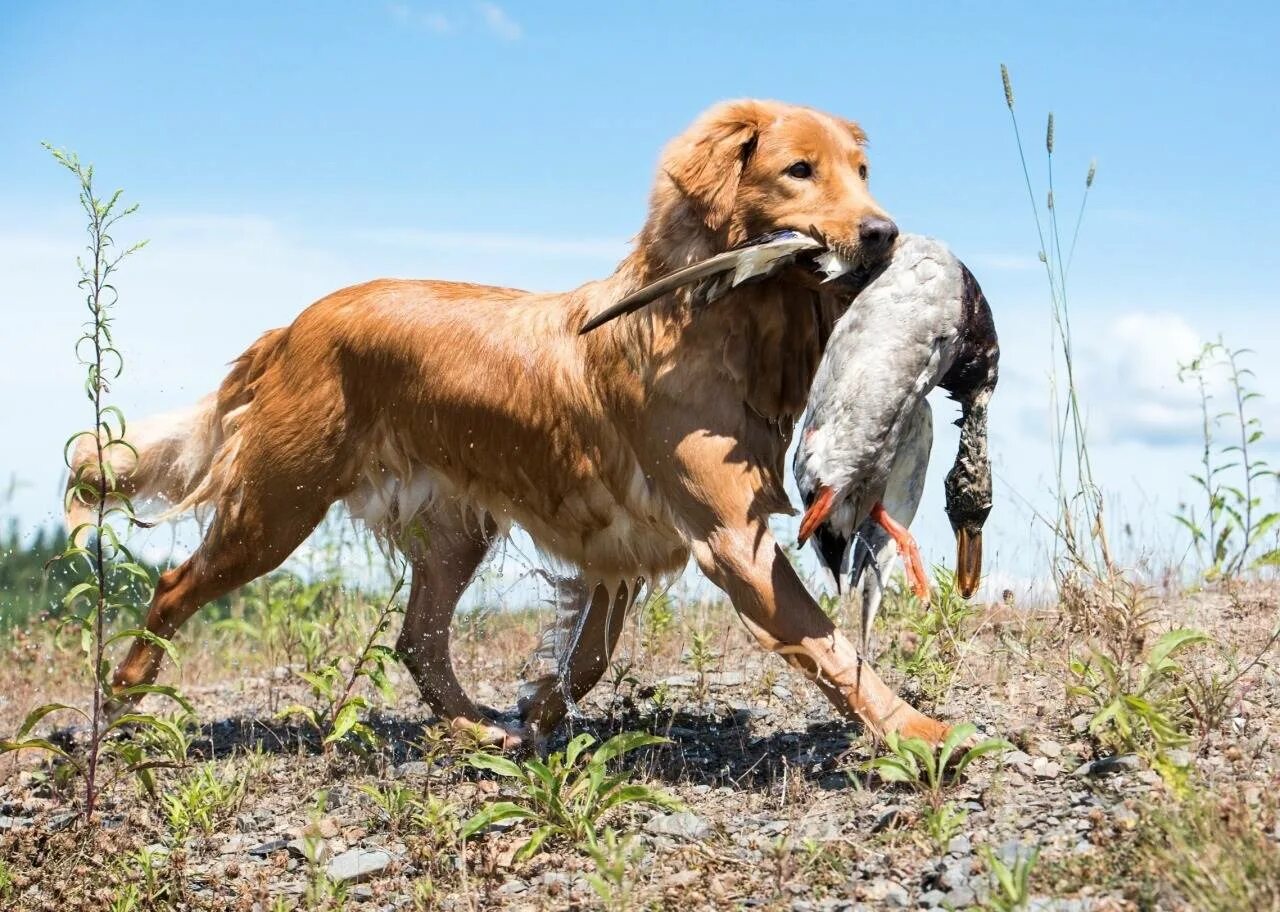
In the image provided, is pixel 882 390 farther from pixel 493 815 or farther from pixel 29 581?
pixel 29 581

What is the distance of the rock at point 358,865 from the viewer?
4117mm

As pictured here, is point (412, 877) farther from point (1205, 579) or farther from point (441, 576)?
point (1205, 579)

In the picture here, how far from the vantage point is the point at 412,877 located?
4.08 m

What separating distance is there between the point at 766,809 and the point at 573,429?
1505mm

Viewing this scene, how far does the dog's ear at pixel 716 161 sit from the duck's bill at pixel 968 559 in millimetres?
1352

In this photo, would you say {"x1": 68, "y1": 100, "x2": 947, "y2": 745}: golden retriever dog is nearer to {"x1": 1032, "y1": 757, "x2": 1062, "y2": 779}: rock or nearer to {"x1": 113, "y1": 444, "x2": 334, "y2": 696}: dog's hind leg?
{"x1": 113, "y1": 444, "x2": 334, "y2": 696}: dog's hind leg

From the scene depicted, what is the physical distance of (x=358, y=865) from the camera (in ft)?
13.6

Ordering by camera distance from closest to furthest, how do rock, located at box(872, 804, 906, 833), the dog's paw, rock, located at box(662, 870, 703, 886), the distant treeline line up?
rock, located at box(662, 870, 703, 886) → rock, located at box(872, 804, 906, 833) → the dog's paw → the distant treeline

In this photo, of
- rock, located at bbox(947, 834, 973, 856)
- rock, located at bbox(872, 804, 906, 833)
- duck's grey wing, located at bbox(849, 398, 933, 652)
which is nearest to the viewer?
rock, located at bbox(947, 834, 973, 856)

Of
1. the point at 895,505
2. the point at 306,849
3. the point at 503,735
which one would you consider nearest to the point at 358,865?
the point at 306,849

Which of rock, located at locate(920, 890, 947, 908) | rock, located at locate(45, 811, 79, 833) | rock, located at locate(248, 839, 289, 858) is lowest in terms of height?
rock, located at locate(45, 811, 79, 833)

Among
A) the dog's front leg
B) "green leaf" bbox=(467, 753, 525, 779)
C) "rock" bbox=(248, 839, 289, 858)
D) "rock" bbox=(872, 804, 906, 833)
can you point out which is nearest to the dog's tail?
"rock" bbox=(248, 839, 289, 858)

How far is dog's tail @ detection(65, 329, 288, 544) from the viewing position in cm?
590

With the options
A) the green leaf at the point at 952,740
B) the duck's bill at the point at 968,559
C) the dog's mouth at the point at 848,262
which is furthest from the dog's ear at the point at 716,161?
the green leaf at the point at 952,740
